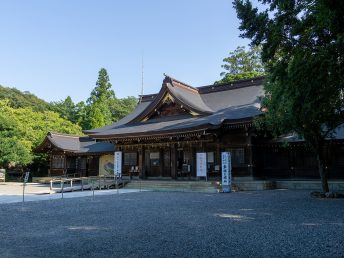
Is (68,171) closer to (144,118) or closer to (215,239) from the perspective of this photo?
(144,118)

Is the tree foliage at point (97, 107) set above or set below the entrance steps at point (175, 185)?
above

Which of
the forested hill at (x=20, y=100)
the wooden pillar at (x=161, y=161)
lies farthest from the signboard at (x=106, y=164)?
the forested hill at (x=20, y=100)

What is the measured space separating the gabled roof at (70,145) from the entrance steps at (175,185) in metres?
6.10

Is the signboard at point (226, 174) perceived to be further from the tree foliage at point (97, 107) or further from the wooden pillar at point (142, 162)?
the tree foliage at point (97, 107)

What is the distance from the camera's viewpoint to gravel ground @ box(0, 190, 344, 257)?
16.3ft

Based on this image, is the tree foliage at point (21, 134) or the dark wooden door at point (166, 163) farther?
the tree foliage at point (21, 134)

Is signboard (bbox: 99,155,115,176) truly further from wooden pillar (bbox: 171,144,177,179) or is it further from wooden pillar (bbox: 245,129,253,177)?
wooden pillar (bbox: 245,129,253,177)

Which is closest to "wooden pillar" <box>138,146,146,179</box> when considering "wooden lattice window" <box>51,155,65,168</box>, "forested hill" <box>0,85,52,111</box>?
"wooden lattice window" <box>51,155,65,168</box>

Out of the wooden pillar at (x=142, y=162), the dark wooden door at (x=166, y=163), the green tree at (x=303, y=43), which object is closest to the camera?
the green tree at (x=303, y=43)

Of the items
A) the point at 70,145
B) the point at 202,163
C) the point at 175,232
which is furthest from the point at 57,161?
the point at 175,232

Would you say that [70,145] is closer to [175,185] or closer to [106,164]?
[106,164]

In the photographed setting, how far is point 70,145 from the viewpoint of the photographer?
2869cm

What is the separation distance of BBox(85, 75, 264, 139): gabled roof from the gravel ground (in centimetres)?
928

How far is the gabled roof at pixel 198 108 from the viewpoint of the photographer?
19.0 m
